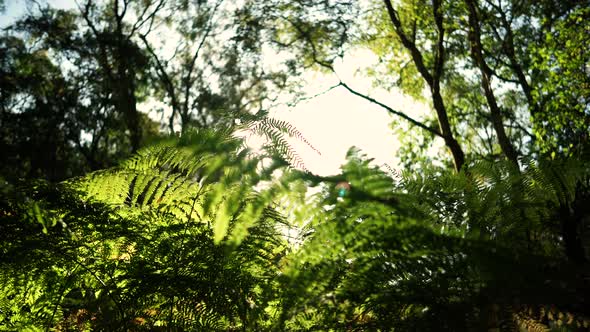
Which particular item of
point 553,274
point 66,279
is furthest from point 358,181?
point 66,279

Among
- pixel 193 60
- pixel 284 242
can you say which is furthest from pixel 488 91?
pixel 193 60

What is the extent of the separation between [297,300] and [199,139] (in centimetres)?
49

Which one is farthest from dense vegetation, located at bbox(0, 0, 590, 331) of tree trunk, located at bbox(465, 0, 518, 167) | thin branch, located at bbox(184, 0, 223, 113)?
thin branch, located at bbox(184, 0, 223, 113)

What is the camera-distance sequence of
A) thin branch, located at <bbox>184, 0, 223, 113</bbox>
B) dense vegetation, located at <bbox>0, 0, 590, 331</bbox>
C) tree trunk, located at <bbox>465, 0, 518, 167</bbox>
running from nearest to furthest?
dense vegetation, located at <bbox>0, 0, 590, 331</bbox>
tree trunk, located at <bbox>465, 0, 518, 167</bbox>
thin branch, located at <bbox>184, 0, 223, 113</bbox>

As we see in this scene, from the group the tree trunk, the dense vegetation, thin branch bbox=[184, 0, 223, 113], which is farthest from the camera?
thin branch bbox=[184, 0, 223, 113]

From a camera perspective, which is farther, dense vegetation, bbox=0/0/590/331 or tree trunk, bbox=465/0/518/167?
tree trunk, bbox=465/0/518/167

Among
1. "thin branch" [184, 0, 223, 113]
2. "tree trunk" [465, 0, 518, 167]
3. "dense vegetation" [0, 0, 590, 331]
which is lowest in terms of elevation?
"dense vegetation" [0, 0, 590, 331]

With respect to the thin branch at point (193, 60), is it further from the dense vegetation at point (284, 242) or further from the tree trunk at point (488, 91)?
the dense vegetation at point (284, 242)

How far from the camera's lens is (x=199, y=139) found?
1.20 m

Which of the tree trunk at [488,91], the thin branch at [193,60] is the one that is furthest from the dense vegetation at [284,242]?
the thin branch at [193,60]

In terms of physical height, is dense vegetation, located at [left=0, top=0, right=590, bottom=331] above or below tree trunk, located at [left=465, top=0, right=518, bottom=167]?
below

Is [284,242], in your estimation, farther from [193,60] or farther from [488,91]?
[193,60]

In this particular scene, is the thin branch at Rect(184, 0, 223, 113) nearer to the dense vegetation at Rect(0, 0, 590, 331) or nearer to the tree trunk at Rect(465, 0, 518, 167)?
the tree trunk at Rect(465, 0, 518, 167)

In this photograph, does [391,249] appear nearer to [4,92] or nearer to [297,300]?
[297,300]
